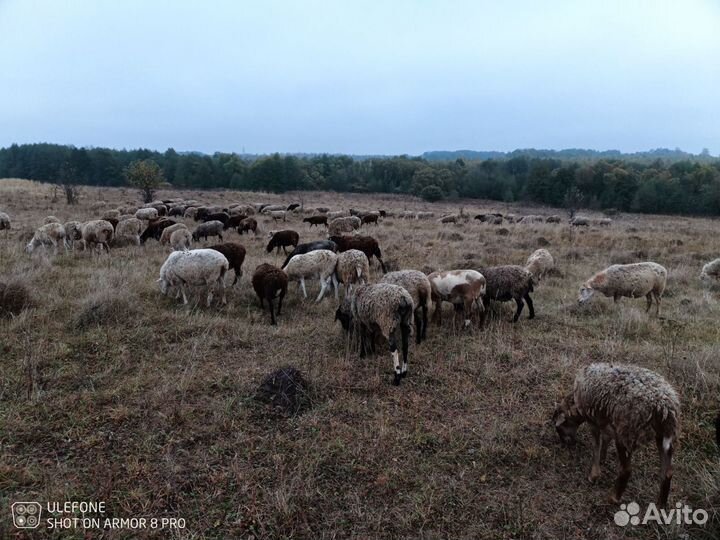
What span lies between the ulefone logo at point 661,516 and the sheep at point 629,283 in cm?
613

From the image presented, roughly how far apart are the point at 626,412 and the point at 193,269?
8.36 metres

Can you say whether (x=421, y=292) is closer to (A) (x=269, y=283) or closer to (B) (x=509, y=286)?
(B) (x=509, y=286)

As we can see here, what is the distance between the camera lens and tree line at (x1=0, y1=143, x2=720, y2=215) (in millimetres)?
55531

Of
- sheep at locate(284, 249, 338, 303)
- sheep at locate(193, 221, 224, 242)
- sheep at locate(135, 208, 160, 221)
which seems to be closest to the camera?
sheep at locate(284, 249, 338, 303)

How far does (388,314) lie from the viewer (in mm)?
6133

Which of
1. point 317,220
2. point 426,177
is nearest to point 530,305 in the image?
point 317,220

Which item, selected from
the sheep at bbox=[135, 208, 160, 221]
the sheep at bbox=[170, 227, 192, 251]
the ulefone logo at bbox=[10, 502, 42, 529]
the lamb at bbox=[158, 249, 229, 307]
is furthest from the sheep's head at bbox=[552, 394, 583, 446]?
the sheep at bbox=[135, 208, 160, 221]

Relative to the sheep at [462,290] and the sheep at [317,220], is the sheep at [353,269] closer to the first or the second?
the sheep at [462,290]

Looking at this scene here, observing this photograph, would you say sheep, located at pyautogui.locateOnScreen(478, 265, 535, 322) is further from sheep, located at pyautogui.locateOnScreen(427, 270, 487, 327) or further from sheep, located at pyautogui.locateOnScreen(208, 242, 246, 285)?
sheep, located at pyautogui.locateOnScreen(208, 242, 246, 285)

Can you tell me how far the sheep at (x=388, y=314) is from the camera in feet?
20.0

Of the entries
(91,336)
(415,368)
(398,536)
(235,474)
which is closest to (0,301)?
(91,336)

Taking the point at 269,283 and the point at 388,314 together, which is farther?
the point at 269,283

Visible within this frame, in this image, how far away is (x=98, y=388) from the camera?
574 centimetres

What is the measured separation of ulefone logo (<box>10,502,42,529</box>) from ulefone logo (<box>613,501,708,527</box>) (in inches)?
201
